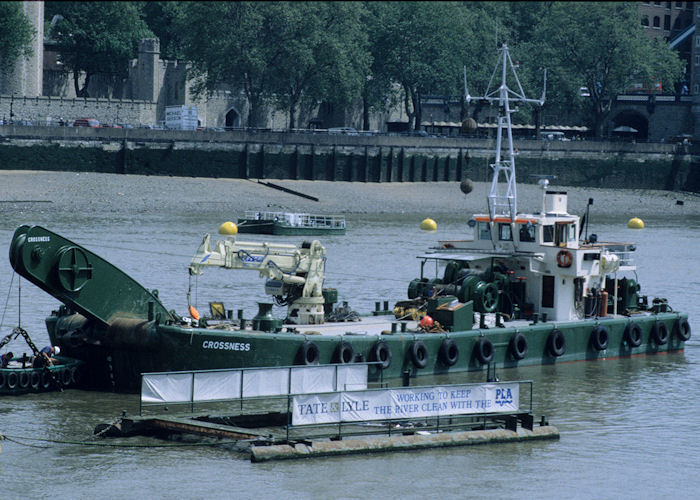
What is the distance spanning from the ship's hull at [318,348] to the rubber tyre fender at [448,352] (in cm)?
3

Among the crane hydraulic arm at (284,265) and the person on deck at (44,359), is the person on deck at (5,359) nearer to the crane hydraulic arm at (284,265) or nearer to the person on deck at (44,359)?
the person on deck at (44,359)

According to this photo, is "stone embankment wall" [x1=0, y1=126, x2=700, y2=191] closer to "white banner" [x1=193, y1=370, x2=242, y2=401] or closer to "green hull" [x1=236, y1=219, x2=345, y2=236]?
"green hull" [x1=236, y1=219, x2=345, y2=236]

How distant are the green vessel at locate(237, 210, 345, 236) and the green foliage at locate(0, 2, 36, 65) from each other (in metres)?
Answer: 33.8

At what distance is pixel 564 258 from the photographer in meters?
38.1

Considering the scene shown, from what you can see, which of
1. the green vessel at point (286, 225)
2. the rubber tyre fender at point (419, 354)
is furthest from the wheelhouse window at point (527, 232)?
the green vessel at point (286, 225)

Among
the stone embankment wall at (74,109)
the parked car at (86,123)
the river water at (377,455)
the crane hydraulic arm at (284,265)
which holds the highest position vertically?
the stone embankment wall at (74,109)

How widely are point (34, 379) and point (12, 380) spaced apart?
0.50 metres

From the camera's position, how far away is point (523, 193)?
104 meters

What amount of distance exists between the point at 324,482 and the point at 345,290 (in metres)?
27.6

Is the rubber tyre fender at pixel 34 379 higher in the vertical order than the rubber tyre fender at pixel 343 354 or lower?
lower

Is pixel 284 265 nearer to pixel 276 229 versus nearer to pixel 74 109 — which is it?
pixel 276 229

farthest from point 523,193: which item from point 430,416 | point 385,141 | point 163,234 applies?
point 430,416

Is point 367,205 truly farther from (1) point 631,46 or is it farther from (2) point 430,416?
(2) point 430,416

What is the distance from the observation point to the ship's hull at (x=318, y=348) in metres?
31.2
